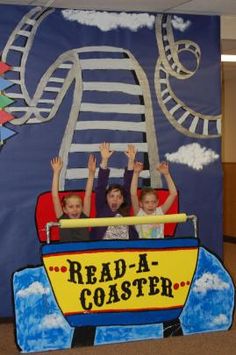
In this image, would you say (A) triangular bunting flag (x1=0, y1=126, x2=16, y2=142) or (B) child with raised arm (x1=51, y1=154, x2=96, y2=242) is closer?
(B) child with raised arm (x1=51, y1=154, x2=96, y2=242)

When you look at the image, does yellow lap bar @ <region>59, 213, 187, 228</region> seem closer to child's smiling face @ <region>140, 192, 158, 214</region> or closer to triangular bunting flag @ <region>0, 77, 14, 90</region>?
child's smiling face @ <region>140, 192, 158, 214</region>

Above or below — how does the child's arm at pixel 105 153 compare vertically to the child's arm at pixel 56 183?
above

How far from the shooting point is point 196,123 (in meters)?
5.34

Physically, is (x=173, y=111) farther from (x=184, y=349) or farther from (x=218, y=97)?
(x=184, y=349)

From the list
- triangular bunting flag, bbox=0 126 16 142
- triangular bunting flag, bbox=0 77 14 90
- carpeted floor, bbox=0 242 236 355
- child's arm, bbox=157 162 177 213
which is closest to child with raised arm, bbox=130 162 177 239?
child's arm, bbox=157 162 177 213

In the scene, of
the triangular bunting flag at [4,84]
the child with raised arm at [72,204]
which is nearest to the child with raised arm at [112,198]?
the child with raised arm at [72,204]

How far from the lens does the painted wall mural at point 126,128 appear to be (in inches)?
159

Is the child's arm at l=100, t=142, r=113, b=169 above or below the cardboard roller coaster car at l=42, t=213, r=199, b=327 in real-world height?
above

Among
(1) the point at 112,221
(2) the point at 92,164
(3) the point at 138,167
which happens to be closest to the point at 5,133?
(2) the point at 92,164

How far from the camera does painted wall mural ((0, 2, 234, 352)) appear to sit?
4051mm

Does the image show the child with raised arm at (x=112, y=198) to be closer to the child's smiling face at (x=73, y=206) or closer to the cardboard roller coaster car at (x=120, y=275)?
the child's smiling face at (x=73, y=206)

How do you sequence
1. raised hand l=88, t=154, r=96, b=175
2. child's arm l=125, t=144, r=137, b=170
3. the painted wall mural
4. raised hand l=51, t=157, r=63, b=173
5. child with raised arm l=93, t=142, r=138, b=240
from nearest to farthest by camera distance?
the painted wall mural
child with raised arm l=93, t=142, r=138, b=240
raised hand l=51, t=157, r=63, b=173
raised hand l=88, t=154, r=96, b=175
child's arm l=125, t=144, r=137, b=170

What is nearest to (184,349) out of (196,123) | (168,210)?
(168,210)

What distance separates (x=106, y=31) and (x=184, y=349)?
2.68m
